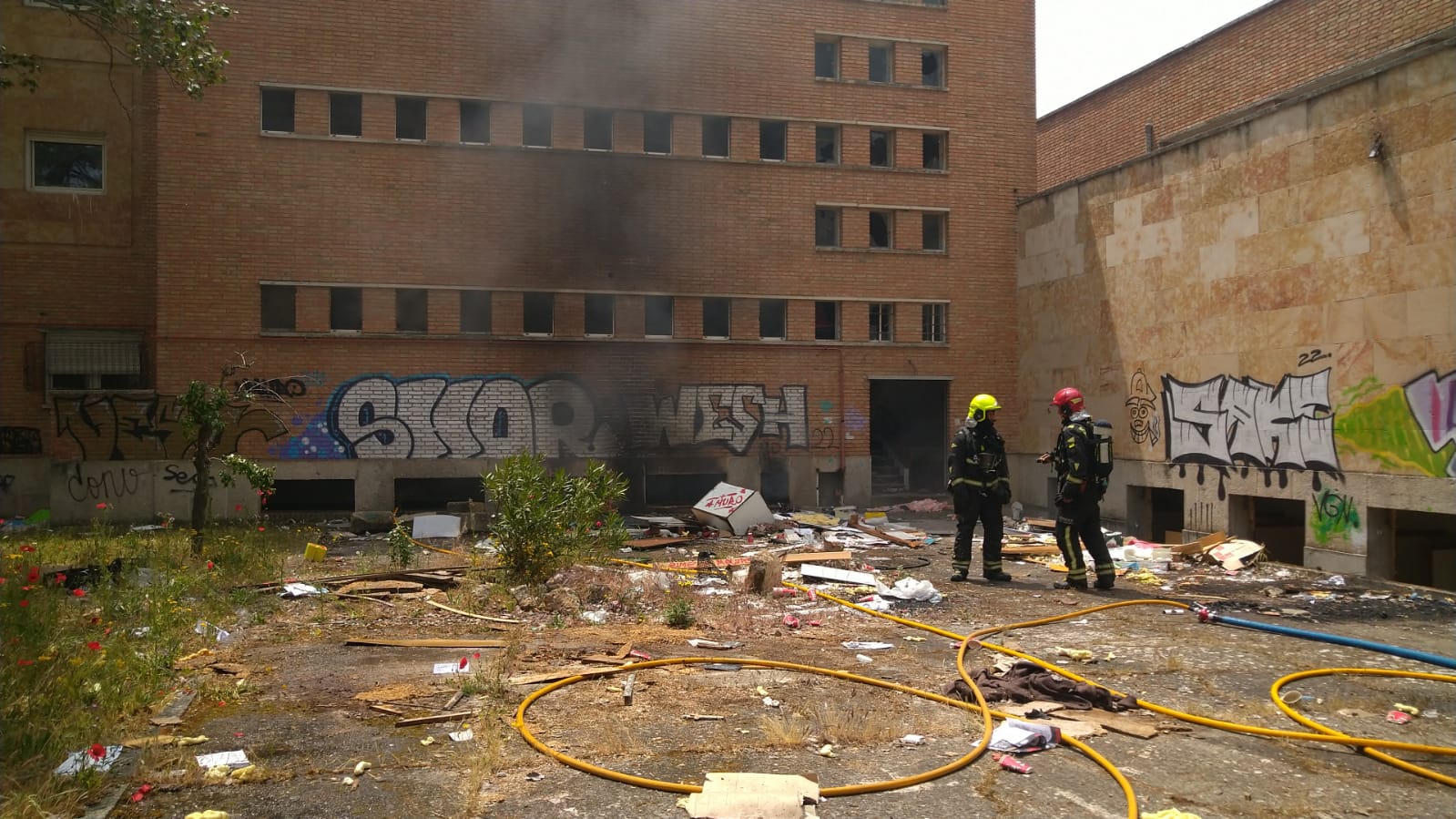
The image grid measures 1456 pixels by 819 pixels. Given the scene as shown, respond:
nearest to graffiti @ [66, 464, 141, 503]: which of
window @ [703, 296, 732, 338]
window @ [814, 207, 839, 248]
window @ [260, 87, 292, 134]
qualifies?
window @ [260, 87, 292, 134]

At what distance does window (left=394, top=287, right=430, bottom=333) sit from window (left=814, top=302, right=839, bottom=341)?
24.6 feet

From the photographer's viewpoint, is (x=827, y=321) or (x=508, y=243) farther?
(x=827, y=321)

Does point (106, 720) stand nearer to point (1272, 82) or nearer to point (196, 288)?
point (196, 288)

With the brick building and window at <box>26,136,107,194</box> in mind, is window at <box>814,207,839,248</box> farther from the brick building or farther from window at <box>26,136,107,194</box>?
window at <box>26,136,107,194</box>

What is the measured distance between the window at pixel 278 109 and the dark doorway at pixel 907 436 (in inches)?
481

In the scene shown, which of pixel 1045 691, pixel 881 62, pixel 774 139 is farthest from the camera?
pixel 881 62

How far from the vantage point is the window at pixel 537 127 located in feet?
57.3

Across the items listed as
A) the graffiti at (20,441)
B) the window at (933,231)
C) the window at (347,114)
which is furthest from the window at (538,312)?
the graffiti at (20,441)

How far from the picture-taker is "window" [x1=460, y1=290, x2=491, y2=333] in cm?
1719

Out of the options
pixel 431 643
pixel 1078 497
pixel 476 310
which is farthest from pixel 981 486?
pixel 476 310

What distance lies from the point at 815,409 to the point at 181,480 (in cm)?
1151

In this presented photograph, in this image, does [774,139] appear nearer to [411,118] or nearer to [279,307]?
[411,118]

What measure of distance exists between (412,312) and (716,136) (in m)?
6.73

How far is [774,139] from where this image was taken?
61.4 feet
